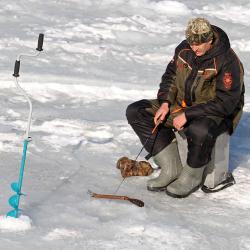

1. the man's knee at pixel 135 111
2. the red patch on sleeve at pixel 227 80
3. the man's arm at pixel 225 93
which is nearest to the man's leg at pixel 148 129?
the man's knee at pixel 135 111

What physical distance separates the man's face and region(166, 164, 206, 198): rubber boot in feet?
2.63

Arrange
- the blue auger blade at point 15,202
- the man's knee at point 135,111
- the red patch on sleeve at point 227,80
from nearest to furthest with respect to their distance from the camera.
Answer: the blue auger blade at point 15,202 → the red patch on sleeve at point 227,80 → the man's knee at point 135,111

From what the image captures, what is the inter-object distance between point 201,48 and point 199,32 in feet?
0.43

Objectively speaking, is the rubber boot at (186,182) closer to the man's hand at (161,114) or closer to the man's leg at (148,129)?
the man's leg at (148,129)

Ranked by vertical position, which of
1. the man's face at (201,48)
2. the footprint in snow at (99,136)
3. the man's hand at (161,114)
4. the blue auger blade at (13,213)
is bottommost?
the footprint in snow at (99,136)

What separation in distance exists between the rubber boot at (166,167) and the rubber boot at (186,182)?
110mm

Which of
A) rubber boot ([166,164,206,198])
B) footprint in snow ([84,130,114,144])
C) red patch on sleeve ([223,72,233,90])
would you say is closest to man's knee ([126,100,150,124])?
rubber boot ([166,164,206,198])

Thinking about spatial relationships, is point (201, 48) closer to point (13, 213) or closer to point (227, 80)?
point (227, 80)

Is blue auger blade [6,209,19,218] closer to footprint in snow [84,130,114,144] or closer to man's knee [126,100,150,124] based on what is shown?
man's knee [126,100,150,124]

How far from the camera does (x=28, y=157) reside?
5559 mm

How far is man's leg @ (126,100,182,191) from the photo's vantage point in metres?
5.14

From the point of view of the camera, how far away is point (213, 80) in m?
4.98

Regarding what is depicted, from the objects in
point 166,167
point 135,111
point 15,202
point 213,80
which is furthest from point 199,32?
point 15,202

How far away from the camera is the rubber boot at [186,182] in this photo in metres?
4.99
